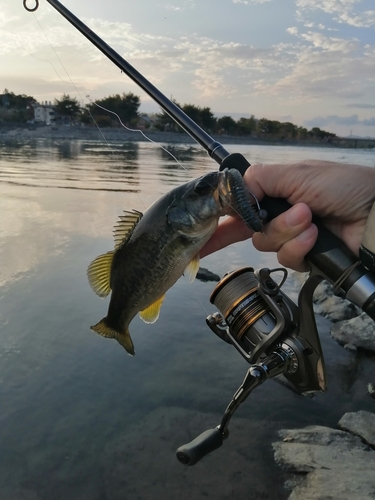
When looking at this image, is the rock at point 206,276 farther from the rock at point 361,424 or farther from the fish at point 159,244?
the fish at point 159,244

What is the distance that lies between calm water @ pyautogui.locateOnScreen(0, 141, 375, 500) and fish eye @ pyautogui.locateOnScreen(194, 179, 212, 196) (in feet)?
Result: 6.86

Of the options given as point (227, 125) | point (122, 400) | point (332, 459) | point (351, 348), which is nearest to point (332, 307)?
point (351, 348)

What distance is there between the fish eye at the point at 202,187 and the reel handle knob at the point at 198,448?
118 centimetres

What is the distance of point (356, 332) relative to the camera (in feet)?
16.6

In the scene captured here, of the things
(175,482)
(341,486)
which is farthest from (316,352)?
(175,482)

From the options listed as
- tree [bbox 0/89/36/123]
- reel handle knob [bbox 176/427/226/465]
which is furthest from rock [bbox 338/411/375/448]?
tree [bbox 0/89/36/123]

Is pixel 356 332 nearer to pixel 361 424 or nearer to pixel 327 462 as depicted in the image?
pixel 361 424

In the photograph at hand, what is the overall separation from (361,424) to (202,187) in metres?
2.65

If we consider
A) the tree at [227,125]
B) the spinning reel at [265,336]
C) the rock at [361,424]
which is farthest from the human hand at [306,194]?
the tree at [227,125]

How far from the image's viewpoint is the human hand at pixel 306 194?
6.79ft

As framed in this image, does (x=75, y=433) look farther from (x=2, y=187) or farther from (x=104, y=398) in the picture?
(x=2, y=187)

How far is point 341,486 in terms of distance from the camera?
112 inches

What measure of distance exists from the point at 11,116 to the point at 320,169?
2671 inches

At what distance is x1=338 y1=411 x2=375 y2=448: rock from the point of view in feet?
11.3
